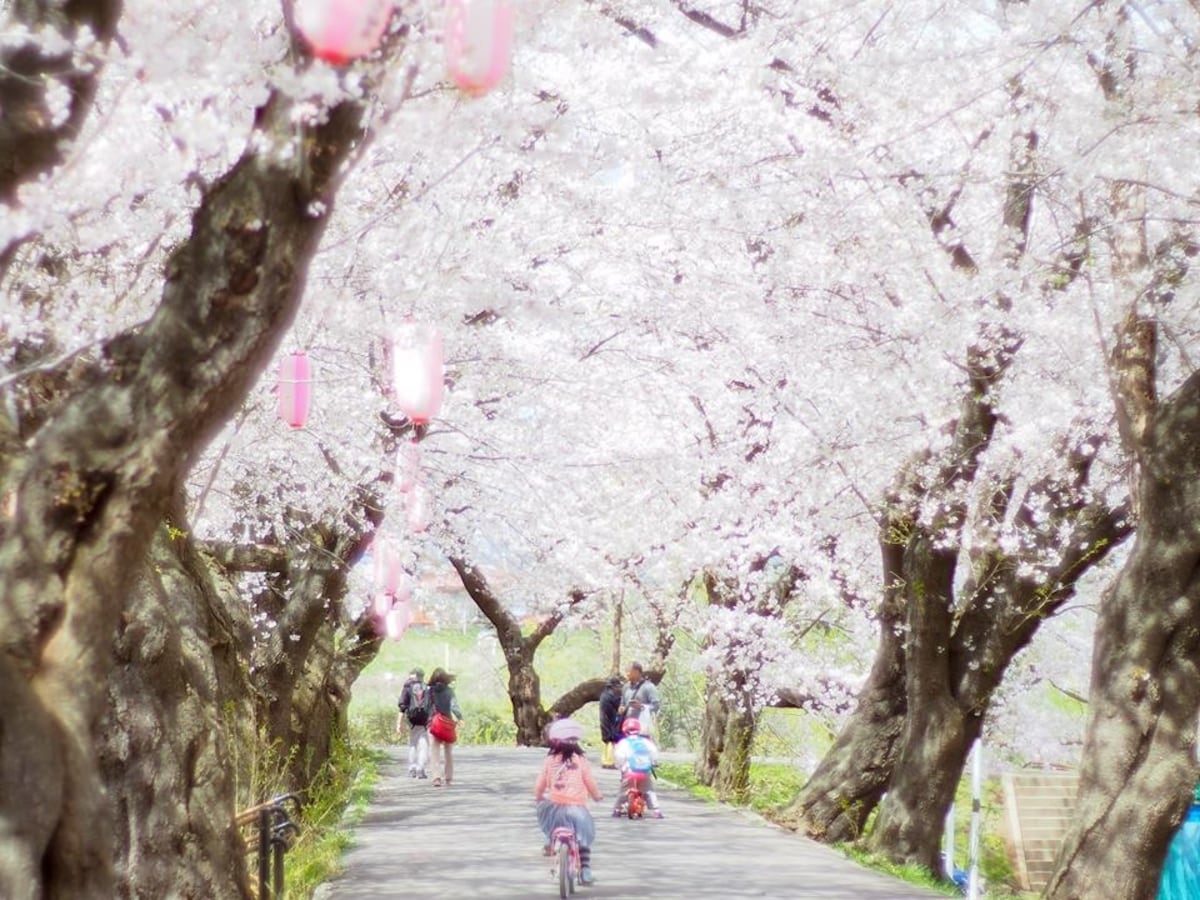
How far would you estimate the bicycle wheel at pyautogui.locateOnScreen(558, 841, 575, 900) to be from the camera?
12453 mm

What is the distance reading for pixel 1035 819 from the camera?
19.6 m

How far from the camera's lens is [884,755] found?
17.8m

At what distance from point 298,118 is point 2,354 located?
3115mm

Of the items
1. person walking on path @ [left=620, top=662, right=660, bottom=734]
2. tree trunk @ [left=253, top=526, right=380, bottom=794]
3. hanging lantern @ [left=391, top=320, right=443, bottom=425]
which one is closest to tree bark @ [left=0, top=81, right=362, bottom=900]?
hanging lantern @ [left=391, top=320, right=443, bottom=425]

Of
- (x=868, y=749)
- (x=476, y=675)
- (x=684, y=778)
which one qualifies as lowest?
(x=684, y=778)

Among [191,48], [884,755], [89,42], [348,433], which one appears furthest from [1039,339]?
[89,42]

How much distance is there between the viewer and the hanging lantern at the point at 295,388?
12.6m

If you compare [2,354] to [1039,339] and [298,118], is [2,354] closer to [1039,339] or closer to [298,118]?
[298,118]

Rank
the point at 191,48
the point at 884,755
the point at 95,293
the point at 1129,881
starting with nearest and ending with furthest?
the point at 191,48
the point at 95,293
the point at 1129,881
the point at 884,755

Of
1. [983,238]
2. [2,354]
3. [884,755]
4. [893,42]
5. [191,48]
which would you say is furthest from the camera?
[884,755]

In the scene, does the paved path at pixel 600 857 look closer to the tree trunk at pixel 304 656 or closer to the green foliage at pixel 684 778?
the green foliage at pixel 684 778

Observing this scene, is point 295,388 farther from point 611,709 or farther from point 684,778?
point 684,778

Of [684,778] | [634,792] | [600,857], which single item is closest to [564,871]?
[600,857]

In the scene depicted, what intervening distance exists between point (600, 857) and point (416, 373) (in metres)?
6.07
